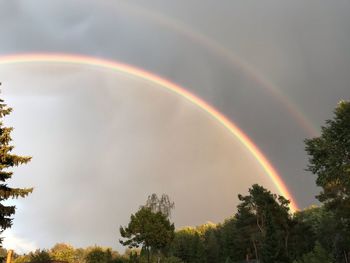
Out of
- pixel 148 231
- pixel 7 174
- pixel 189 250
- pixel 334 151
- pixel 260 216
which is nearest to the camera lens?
pixel 7 174

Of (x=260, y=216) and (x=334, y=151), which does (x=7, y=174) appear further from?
(x=260, y=216)

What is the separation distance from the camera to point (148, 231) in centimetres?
7325

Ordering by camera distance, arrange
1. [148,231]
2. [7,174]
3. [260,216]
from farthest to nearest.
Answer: [260,216], [148,231], [7,174]

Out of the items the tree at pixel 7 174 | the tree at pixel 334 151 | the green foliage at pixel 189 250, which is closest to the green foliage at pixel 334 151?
the tree at pixel 334 151

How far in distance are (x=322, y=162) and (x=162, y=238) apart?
3623cm

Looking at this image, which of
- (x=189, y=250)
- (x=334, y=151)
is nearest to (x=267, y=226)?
(x=334, y=151)

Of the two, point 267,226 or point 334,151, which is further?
point 267,226

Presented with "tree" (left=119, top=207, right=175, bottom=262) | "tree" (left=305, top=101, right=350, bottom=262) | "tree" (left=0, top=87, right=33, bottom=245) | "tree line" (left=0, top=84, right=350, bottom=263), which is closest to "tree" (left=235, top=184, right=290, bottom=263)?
"tree line" (left=0, top=84, right=350, bottom=263)

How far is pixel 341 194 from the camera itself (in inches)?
2154

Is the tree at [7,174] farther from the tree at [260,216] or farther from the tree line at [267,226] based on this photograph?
the tree at [260,216]

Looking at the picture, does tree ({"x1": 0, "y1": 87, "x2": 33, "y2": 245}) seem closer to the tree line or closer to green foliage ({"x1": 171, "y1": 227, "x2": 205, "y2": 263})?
the tree line

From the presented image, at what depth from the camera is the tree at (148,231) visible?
73.3m

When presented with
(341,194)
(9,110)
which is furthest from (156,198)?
(9,110)

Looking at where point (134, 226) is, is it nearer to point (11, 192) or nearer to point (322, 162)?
point (322, 162)
